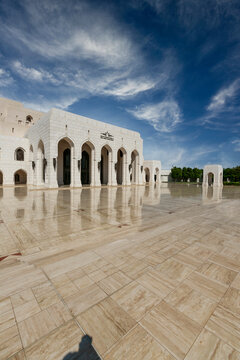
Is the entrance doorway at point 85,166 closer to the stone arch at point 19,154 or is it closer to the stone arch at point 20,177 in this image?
the stone arch at point 19,154

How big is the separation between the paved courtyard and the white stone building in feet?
62.8

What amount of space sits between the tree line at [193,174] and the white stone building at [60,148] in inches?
1327

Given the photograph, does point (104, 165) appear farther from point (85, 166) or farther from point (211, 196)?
point (211, 196)

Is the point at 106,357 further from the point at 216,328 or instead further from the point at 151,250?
the point at 151,250

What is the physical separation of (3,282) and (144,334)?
7.94ft

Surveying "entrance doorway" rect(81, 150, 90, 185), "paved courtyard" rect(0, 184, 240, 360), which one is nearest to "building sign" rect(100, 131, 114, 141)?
"entrance doorway" rect(81, 150, 90, 185)

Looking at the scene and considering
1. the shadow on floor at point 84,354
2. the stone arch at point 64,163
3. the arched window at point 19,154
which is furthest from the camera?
the stone arch at point 64,163

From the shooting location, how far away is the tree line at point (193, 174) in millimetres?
53688

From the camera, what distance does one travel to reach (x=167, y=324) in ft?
6.24

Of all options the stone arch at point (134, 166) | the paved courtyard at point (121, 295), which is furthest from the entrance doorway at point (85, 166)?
the paved courtyard at point (121, 295)

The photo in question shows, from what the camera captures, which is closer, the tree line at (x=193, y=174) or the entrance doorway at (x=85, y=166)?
the entrance doorway at (x=85, y=166)

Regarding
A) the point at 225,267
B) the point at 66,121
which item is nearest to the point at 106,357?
the point at 225,267

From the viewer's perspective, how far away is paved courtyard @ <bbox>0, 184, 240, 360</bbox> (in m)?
1.64

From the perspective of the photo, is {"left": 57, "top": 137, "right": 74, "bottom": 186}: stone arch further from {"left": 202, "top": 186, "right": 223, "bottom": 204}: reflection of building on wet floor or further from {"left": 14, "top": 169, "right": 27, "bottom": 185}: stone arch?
{"left": 202, "top": 186, "right": 223, "bottom": 204}: reflection of building on wet floor
